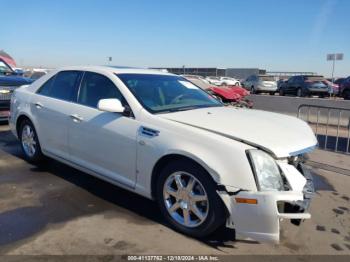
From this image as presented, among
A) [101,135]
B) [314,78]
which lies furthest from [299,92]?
[101,135]

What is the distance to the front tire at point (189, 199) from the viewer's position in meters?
3.36

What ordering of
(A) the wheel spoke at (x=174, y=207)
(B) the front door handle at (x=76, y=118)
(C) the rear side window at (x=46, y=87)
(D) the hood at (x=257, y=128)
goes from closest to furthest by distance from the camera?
(D) the hood at (x=257, y=128), (A) the wheel spoke at (x=174, y=207), (B) the front door handle at (x=76, y=118), (C) the rear side window at (x=46, y=87)

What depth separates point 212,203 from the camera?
3342 mm

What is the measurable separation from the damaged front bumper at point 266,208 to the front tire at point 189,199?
0.46ft

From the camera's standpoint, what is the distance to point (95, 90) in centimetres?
470

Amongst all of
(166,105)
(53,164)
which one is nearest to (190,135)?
(166,105)

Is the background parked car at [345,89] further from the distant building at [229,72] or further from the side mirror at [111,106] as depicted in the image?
the distant building at [229,72]

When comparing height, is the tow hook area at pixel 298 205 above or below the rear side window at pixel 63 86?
below

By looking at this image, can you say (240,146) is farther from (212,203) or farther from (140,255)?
(140,255)

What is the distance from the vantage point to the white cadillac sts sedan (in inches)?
125

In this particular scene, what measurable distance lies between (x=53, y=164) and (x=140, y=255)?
320 centimetres

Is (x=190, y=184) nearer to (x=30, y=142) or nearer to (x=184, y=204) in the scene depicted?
(x=184, y=204)

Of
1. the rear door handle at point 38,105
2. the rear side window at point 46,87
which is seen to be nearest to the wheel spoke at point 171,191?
the rear door handle at point 38,105

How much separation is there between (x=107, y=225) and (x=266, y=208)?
1641 millimetres
